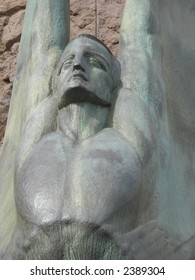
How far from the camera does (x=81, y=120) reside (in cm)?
334

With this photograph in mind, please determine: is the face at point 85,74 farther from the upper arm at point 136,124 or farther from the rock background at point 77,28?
the rock background at point 77,28

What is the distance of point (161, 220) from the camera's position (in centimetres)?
327

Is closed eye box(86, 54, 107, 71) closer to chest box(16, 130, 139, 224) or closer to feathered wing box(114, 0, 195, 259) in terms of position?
feathered wing box(114, 0, 195, 259)

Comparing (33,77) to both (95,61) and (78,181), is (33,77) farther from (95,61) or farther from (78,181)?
(78,181)

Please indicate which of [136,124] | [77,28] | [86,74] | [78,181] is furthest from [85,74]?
[77,28]

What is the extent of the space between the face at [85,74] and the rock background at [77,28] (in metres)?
0.78

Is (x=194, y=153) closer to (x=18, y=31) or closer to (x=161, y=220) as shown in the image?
(x=161, y=220)

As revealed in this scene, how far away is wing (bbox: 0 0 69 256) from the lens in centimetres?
345

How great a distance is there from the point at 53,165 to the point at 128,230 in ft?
0.68

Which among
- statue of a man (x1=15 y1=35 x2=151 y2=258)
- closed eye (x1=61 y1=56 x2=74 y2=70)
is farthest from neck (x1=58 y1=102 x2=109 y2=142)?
closed eye (x1=61 y1=56 x2=74 y2=70)

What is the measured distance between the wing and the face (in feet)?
0.25

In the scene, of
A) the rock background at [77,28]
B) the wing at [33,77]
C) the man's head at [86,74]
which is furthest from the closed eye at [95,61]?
the rock background at [77,28]

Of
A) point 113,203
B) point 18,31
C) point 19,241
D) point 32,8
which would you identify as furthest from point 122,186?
point 18,31

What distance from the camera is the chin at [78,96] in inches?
132
